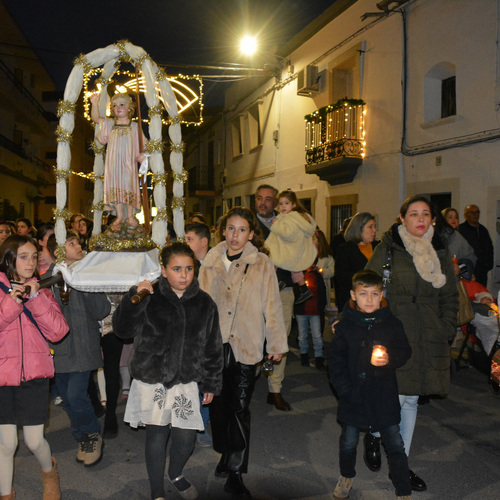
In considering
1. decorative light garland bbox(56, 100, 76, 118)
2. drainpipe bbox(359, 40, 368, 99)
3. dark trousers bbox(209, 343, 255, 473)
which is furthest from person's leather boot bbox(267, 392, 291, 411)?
drainpipe bbox(359, 40, 368, 99)

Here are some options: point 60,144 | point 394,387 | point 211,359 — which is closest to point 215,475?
point 211,359

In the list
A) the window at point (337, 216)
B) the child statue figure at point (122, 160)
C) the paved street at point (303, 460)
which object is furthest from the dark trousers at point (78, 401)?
the window at point (337, 216)

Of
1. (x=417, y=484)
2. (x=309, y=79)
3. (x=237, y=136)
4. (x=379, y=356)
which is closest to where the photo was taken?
(x=379, y=356)

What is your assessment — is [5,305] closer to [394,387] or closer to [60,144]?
[60,144]

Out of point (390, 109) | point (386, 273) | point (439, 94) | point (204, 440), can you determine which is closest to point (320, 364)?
point (204, 440)

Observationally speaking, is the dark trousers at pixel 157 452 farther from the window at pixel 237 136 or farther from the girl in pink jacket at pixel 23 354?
the window at pixel 237 136

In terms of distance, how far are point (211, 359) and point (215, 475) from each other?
1.21 m

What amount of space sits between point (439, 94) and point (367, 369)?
969 centimetres

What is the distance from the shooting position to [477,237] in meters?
9.13

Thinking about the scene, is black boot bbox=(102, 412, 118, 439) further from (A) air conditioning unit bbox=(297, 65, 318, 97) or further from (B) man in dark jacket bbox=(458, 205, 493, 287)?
(A) air conditioning unit bbox=(297, 65, 318, 97)

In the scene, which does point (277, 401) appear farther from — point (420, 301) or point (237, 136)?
point (237, 136)

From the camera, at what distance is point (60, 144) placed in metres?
4.39

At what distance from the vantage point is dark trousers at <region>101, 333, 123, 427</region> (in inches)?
188

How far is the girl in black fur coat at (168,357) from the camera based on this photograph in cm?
331
